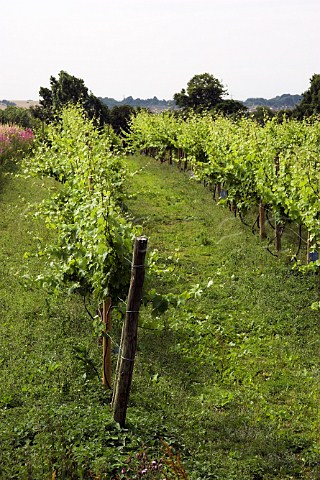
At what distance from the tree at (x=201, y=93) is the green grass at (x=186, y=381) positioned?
48369mm

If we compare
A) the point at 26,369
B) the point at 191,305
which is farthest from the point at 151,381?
the point at 191,305

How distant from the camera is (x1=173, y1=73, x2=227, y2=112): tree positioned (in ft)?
189

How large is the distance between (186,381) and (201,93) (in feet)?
178

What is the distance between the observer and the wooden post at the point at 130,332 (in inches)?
199

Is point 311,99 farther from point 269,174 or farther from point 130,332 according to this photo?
point 130,332

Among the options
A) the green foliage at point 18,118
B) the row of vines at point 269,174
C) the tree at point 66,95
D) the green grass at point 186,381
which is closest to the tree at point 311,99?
the tree at point 66,95

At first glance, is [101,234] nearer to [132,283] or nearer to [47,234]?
[132,283]

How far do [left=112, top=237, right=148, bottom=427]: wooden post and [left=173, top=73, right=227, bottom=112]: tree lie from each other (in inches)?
2126

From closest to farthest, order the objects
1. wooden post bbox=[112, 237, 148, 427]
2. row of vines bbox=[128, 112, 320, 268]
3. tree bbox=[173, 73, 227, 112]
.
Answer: wooden post bbox=[112, 237, 148, 427], row of vines bbox=[128, 112, 320, 268], tree bbox=[173, 73, 227, 112]

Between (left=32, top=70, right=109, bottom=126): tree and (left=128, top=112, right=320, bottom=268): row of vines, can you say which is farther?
(left=32, top=70, right=109, bottom=126): tree

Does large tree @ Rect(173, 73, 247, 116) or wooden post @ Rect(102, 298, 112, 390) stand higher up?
large tree @ Rect(173, 73, 247, 116)

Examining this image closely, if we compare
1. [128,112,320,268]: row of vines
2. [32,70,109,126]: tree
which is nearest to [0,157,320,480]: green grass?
[128,112,320,268]: row of vines

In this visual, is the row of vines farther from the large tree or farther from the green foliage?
the large tree

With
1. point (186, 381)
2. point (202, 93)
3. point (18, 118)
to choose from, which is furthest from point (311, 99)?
point (186, 381)
